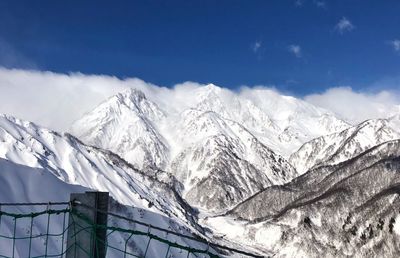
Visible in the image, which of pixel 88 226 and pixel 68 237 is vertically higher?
pixel 88 226

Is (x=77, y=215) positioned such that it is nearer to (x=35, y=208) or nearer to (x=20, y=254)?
(x=20, y=254)

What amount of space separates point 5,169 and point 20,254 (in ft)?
146

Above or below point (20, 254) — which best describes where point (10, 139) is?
above

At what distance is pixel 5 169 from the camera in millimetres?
128625

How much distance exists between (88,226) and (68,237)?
52cm

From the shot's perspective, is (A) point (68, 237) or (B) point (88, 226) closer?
(B) point (88, 226)

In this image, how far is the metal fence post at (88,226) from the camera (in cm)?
967

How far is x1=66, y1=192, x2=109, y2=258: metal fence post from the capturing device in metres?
9.67

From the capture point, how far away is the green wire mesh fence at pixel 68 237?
9742 mm

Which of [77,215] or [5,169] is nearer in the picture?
[77,215]

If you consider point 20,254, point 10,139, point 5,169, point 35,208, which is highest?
point 10,139

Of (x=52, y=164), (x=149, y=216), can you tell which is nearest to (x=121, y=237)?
(x=149, y=216)

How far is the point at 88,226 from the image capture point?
970 cm

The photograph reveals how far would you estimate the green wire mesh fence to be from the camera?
9742 millimetres
